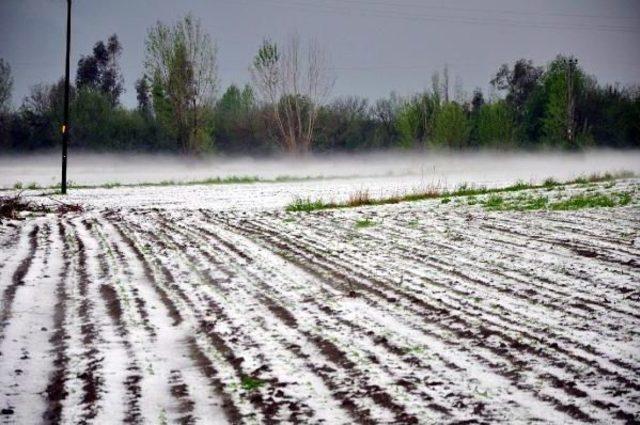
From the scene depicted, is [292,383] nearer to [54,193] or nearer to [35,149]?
[54,193]

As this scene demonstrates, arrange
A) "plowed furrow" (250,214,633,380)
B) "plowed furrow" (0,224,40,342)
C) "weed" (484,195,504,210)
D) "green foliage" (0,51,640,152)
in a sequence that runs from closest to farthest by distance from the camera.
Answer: "plowed furrow" (250,214,633,380) → "plowed furrow" (0,224,40,342) → "weed" (484,195,504,210) → "green foliage" (0,51,640,152)

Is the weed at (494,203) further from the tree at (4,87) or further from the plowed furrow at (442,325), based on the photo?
the tree at (4,87)

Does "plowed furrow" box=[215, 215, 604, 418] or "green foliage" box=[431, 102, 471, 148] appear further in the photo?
"green foliage" box=[431, 102, 471, 148]

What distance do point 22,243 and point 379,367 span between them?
22.8 ft

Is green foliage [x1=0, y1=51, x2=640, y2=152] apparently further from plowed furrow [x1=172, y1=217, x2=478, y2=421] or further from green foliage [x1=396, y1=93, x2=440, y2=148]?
plowed furrow [x1=172, y1=217, x2=478, y2=421]

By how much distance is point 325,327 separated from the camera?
438 cm

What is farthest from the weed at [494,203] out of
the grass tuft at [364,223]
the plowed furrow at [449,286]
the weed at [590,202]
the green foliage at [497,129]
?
the green foliage at [497,129]

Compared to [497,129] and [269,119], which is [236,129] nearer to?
[269,119]

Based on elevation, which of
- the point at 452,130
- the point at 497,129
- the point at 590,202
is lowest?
the point at 590,202

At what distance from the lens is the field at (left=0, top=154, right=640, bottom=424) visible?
10.1 feet

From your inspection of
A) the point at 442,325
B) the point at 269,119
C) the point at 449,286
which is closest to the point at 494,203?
the point at 449,286

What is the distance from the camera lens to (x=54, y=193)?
1933 cm

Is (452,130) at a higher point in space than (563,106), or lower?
lower

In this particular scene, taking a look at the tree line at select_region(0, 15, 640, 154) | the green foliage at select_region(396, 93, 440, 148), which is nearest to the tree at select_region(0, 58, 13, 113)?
the tree line at select_region(0, 15, 640, 154)
